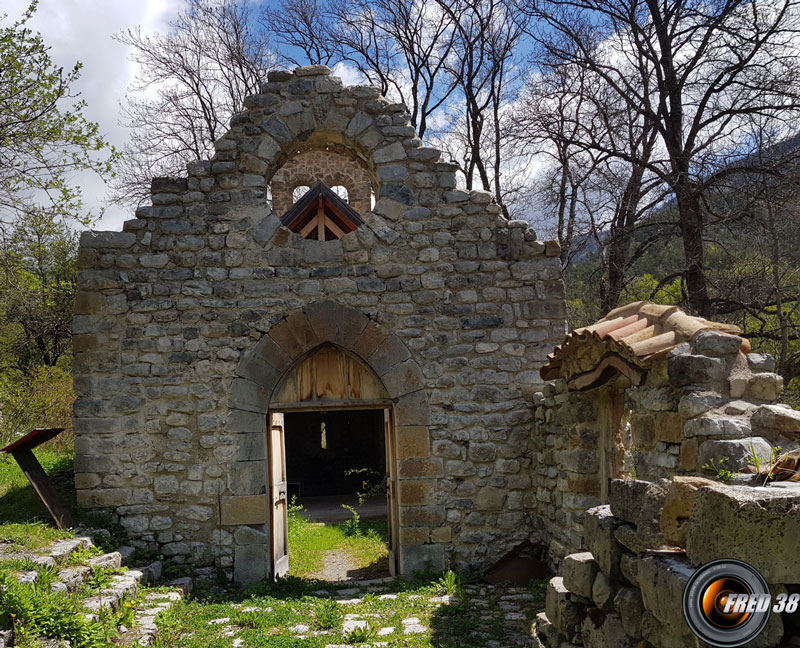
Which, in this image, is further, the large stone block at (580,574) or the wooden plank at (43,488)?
the wooden plank at (43,488)

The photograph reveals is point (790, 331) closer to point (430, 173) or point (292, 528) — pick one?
point (430, 173)

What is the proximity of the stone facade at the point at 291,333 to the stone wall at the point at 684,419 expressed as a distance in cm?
114

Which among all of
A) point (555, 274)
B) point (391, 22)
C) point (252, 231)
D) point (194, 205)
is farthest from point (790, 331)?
point (391, 22)

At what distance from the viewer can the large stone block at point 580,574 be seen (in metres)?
2.91

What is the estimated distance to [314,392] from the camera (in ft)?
22.6

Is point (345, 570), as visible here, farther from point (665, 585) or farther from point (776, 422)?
point (665, 585)

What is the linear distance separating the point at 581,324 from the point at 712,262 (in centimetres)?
228

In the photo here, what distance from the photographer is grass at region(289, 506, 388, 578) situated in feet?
27.5

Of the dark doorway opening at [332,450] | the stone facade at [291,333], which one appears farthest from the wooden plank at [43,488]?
the dark doorway opening at [332,450]

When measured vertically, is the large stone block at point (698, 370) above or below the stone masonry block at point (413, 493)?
above

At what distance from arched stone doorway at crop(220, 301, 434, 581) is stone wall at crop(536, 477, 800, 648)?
3394 mm

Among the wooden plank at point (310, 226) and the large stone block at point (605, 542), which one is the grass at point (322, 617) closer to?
the large stone block at point (605, 542)

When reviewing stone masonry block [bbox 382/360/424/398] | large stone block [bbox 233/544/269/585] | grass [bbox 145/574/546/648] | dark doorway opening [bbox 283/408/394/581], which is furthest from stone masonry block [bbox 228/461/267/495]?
dark doorway opening [bbox 283/408/394/581]

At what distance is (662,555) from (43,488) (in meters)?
5.71
